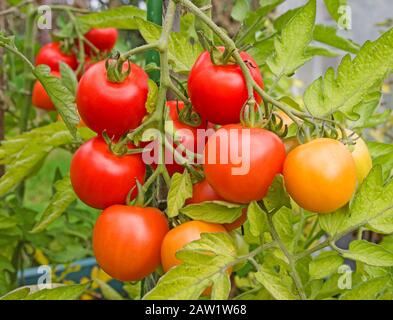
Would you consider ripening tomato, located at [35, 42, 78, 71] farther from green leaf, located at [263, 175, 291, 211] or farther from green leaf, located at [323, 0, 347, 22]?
green leaf, located at [263, 175, 291, 211]

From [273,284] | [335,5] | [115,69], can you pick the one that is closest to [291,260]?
[273,284]

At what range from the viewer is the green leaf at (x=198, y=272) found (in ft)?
1.82

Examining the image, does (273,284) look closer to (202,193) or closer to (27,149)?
(202,193)

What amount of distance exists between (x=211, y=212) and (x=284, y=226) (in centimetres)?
12

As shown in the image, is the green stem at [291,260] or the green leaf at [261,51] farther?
the green leaf at [261,51]

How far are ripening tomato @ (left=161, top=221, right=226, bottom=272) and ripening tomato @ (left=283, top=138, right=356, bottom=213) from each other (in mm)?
94

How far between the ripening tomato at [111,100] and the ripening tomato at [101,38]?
2.14ft

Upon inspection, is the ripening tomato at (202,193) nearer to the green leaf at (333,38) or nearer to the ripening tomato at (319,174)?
the ripening tomato at (319,174)

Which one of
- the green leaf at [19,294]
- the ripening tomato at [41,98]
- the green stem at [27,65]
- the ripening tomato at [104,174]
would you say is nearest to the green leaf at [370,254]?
the ripening tomato at [104,174]

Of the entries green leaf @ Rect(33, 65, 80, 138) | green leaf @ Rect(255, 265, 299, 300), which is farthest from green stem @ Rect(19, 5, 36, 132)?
green leaf @ Rect(255, 265, 299, 300)

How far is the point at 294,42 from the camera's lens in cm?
69

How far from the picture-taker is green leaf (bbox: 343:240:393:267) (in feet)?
1.97

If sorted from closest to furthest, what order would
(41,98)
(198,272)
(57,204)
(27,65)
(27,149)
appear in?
(198,272) → (57,204) → (27,149) → (41,98) → (27,65)
